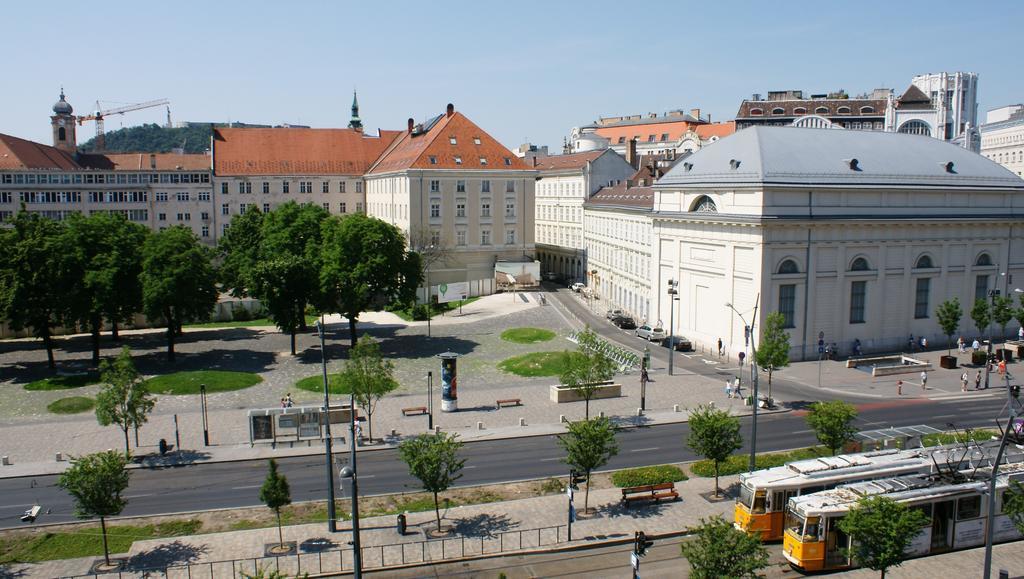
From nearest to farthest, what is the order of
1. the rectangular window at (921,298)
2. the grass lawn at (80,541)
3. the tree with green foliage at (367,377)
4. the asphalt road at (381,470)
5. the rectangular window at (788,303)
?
the grass lawn at (80,541), the asphalt road at (381,470), the tree with green foliage at (367,377), the rectangular window at (788,303), the rectangular window at (921,298)

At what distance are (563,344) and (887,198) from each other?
28113 mm

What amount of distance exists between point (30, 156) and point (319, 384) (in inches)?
3225

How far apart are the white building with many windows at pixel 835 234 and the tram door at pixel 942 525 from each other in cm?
3141

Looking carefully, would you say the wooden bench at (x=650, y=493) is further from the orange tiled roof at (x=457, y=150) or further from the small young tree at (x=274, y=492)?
the orange tiled roof at (x=457, y=150)

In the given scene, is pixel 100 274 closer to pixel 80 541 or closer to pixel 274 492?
pixel 80 541

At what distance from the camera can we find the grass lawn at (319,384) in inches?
2071

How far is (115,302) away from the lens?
59281 mm

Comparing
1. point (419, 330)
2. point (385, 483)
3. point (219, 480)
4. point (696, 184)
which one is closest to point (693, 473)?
point (385, 483)

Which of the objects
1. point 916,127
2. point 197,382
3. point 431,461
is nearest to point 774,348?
point 431,461

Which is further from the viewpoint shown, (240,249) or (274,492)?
(240,249)

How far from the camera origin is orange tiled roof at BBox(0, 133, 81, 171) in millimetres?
108250

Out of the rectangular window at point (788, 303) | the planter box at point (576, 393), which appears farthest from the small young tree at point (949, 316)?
the planter box at point (576, 393)

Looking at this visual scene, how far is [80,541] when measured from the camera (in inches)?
1184

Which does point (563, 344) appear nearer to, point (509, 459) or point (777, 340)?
point (777, 340)
